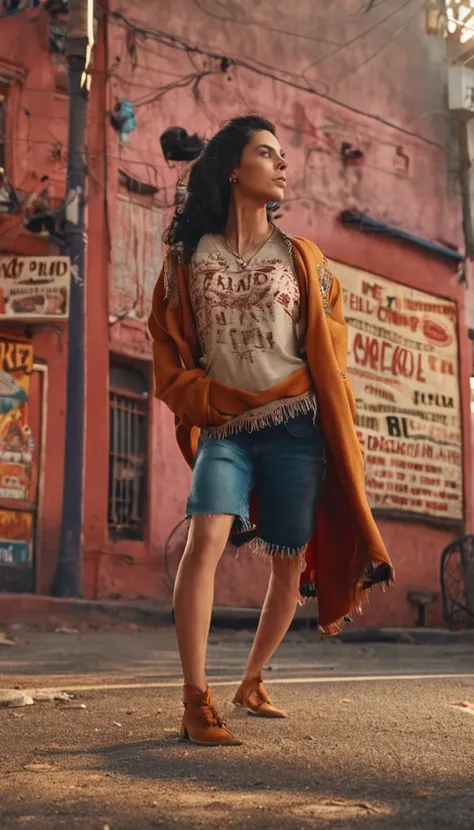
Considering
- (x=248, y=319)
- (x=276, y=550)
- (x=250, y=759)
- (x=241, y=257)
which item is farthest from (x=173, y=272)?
(x=250, y=759)

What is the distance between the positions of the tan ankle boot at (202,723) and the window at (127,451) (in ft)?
27.6

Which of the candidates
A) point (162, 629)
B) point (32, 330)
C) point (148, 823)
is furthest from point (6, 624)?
point (148, 823)

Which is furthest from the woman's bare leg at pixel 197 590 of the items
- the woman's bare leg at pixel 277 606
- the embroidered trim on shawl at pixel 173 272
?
the embroidered trim on shawl at pixel 173 272

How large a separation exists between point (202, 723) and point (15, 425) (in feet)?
27.2

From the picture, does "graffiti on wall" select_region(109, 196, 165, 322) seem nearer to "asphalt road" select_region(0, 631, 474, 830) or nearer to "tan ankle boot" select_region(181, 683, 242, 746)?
"asphalt road" select_region(0, 631, 474, 830)

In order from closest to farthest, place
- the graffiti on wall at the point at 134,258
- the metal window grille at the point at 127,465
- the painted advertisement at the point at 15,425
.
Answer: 1. the painted advertisement at the point at 15,425
2. the metal window grille at the point at 127,465
3. the graffiti on wall at the point at 134,258

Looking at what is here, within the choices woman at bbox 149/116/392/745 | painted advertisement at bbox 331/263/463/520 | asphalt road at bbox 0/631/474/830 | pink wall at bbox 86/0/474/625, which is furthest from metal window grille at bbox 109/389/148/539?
woman at bbox 149/116/392/745

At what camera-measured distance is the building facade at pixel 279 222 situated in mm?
12180

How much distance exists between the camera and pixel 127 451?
1237cm

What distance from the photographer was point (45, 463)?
11.8 m

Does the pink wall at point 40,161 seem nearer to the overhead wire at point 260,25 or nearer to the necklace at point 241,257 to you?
the overhead wire at point 260,25

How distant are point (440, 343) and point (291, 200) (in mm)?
2873

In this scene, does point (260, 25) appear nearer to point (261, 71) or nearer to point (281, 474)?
point (261, 71)

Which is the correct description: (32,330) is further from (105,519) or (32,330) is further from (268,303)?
(268,303)
